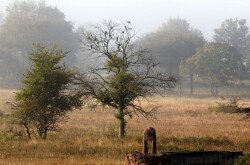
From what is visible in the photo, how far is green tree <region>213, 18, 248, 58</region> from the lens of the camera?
120375mm

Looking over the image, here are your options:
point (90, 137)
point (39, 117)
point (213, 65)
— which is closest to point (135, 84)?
point (90, 137)

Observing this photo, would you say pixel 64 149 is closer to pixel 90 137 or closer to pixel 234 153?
pixel 90 137

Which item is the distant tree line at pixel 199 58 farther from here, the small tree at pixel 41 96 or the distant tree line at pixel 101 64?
the small tree at pixel 41 96

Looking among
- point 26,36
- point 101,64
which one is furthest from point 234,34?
point 101,64

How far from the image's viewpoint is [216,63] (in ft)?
250

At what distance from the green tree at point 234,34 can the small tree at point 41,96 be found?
101211mm

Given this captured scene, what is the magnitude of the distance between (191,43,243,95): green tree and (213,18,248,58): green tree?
135 feet

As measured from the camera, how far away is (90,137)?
2183 cm

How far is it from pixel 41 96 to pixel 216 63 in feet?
192

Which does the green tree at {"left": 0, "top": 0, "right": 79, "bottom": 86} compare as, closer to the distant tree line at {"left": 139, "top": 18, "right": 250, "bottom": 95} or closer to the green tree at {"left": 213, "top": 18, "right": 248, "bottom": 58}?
the distant tree line at {"left": 139, "top": 18, "right": 250, "bottom": 95}

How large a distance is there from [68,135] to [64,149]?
15.8 feet

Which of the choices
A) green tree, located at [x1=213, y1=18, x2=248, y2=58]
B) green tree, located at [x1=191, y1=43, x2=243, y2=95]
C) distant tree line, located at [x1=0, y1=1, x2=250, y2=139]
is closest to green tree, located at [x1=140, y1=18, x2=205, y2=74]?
distant tree line, located at [x1=0, y1=1, x2=250, y2=139]

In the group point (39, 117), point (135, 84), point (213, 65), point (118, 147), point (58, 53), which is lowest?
point (118, 147)

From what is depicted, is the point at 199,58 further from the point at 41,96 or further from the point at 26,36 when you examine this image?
the point at 41,96
